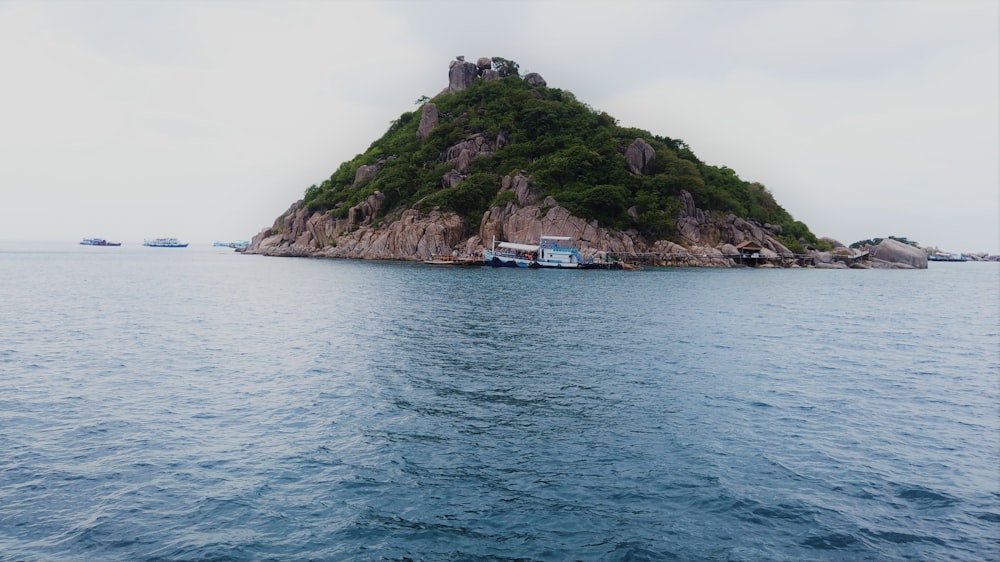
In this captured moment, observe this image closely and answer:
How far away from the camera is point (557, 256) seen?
101438 mm

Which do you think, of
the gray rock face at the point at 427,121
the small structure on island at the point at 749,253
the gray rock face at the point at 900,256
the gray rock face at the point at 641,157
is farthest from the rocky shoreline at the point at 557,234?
the gray rock face at the point at 427,121

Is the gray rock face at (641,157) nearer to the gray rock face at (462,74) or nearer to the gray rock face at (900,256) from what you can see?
the gray rock face at (900,256)

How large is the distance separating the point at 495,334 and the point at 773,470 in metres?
20.0

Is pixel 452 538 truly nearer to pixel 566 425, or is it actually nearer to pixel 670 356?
pixel 566 425

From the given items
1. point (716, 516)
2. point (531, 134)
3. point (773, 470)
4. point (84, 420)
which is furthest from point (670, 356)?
point (531, 134)

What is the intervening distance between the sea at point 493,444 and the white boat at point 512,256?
67.0 meters

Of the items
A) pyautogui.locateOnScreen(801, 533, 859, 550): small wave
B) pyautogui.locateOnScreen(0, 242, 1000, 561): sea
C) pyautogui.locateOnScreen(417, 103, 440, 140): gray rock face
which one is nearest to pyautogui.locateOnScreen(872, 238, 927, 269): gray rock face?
pyautogui.locateOnScreen(417, 103, 440, 140): gray rock face

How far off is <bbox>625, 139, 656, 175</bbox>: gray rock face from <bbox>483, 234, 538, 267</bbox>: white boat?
4211 centimetres

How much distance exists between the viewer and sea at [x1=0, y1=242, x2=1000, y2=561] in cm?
1042

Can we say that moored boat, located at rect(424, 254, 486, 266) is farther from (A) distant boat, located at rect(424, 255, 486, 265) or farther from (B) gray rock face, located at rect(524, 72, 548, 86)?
(B) gray rock face, located at rect(524, 72, 548, 86)

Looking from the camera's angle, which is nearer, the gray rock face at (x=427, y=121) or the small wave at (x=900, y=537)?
the small wave at (x=900, y=537)

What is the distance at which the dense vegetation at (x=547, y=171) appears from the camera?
390ft

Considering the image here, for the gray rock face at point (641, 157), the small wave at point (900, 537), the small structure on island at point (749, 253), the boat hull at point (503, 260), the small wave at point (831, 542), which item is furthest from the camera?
the gray rock face at point (641, 157)

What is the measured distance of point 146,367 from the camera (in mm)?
23422
